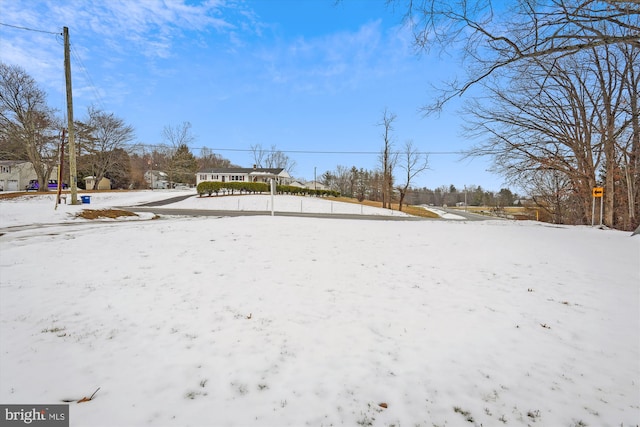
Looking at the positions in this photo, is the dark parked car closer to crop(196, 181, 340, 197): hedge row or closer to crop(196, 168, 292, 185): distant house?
crop(196, 168, 292, 185): distant house

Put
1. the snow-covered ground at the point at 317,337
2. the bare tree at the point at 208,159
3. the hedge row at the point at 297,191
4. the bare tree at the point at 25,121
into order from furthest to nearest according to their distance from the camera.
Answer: the bare tree at the point at 208,159, the hedge row at the point at 297,191, the bare tree at the point at 25,121, the snow-covered ground at the point at 317,337

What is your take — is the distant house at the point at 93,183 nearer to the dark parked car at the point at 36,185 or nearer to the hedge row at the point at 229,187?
the dark parked car at the point at 36,185

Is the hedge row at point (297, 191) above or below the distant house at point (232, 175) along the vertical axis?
below

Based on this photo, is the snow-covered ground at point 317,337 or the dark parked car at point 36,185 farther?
the dark parked car at point 36,185

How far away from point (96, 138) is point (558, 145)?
1956 inches

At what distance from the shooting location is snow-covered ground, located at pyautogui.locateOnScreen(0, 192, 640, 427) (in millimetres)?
2305

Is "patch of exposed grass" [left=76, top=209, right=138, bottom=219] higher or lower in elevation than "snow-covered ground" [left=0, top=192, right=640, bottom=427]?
higher

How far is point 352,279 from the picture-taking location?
5547 millimetres

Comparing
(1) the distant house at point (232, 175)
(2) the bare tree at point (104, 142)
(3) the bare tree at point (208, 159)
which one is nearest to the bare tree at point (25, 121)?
(2) the bare tree at point (104, 142)

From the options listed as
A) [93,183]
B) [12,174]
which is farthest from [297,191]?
[12,174]

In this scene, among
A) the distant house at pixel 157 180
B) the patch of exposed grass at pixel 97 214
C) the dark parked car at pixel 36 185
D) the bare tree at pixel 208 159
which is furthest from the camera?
the bare tree at pixel 208 159

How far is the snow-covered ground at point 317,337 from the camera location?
2.30 metres

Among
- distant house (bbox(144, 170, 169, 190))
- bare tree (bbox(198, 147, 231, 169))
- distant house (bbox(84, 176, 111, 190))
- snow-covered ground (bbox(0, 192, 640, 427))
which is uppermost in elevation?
bare tree (bbox(198, 147, 231, 169))

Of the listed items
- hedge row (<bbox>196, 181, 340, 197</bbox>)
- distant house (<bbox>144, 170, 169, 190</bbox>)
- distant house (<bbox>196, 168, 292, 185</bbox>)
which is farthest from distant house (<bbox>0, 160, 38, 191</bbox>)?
hedge row (<bbox>196, 181, 340, 197</bbox>)
